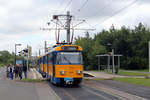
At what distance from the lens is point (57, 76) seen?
20000 millimetres

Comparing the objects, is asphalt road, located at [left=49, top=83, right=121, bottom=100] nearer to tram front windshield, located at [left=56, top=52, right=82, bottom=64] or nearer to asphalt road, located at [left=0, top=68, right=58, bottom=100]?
asphalt road, located at [left=0, top=68, right=58, bottom=100]

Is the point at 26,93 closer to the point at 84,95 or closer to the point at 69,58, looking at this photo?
the point at 84,95

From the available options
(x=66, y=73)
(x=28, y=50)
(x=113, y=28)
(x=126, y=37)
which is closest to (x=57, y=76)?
(x=66, y=73)

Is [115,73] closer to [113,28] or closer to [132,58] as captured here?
[132,58]

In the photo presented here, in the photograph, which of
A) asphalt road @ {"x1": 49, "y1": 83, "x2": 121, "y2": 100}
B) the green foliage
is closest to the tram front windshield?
asphalt road @ {"x1": 49, "y1": 83, "x2": 121, "y2": 100}

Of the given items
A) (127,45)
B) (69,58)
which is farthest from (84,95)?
(127,45)

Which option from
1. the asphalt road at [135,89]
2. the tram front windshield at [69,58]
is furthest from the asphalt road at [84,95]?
the tram front windshield at [69,58]

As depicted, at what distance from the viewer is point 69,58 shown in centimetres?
2034

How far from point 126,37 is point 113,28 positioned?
10.2 meters

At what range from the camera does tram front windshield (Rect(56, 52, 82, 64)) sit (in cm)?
2022

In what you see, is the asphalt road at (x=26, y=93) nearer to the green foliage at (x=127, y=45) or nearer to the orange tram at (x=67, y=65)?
the orange tram at (x=67, y=65)

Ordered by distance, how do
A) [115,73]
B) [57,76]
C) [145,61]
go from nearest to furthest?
[57,76]
[115,73]
[145,61]

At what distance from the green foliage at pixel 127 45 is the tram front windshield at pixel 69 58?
38274 mm

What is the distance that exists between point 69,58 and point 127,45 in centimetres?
4955
